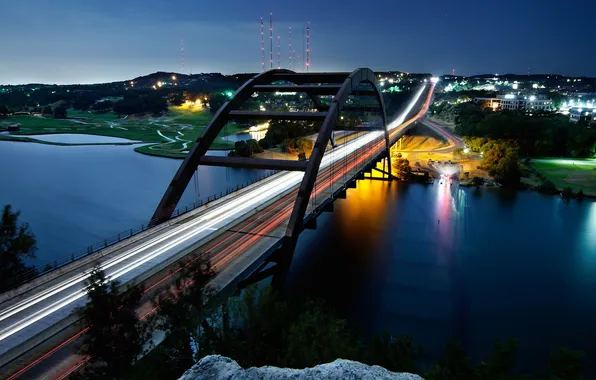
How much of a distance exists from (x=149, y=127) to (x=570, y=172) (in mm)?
103097

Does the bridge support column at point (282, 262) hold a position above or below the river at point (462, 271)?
above

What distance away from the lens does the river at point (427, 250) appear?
2295 centimetres

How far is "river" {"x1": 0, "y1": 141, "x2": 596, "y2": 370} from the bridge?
493 centimetres

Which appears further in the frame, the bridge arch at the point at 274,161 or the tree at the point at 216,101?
the tree at the point at 216,101

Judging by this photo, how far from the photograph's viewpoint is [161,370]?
10.8 metres

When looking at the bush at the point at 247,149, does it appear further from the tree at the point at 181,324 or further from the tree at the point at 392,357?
the tree at the point at 392,357

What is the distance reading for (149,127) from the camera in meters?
120

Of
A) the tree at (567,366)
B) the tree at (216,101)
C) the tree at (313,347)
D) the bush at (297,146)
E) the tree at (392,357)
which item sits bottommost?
the tree at (392,357)

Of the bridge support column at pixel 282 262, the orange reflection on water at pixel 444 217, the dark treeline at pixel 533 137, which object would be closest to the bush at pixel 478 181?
the orange reflection on water at pixel 444 217

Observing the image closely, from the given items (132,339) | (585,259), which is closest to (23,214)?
(132,339)

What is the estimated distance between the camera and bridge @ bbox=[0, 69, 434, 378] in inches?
512

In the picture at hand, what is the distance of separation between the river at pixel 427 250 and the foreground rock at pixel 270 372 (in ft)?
51.4

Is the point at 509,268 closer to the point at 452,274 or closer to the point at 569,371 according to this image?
the point at 452,274

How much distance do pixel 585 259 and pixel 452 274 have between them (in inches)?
456
